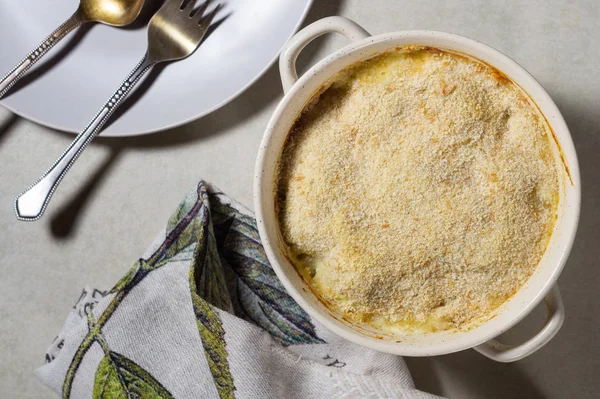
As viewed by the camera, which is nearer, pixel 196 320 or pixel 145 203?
pixel 196 320

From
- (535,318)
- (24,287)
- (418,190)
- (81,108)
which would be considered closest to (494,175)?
(418,190)

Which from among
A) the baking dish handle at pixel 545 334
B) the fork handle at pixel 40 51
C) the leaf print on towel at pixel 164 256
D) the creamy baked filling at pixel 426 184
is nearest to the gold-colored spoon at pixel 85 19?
the fork handle at pixel 40 51

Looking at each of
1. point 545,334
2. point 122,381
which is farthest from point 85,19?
point 545,334

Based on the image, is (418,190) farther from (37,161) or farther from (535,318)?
(37,161)

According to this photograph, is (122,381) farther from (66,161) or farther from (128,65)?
(128,65)

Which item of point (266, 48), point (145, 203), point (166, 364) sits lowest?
point (166, 364)

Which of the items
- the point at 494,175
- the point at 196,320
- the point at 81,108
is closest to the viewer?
the point at 494,175

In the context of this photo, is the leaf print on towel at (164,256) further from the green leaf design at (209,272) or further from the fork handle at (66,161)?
the fork handle at (66,161)
